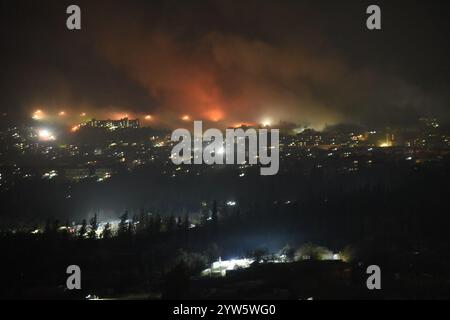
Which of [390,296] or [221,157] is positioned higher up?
[221,157]

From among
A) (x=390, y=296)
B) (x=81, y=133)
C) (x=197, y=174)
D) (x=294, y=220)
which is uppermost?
(x=81, y=133)

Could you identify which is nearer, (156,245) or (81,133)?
(156,245)

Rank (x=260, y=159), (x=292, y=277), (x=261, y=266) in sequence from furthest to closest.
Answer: (x=260, y=159), (x=261, y=266), (x=292, y=277)

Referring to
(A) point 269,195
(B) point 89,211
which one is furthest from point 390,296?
(B) point 89,211

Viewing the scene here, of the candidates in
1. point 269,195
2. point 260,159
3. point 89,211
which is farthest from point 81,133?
point 269,195
